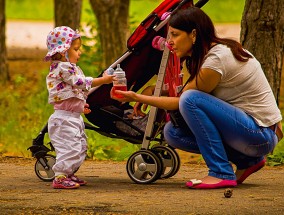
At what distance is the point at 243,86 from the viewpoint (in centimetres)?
714

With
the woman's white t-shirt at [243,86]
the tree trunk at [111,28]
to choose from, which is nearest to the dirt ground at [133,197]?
the woman's white t-shirt at [243,86]

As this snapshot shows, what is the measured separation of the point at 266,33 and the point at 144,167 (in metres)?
2.60

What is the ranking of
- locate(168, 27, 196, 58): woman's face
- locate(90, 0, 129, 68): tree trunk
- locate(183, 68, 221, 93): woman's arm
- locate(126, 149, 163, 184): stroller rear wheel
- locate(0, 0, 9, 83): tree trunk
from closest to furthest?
locate(183, 68, 221, 93): woman's arm
locate(168, 27, 196, 58): woman's face
locate(126, 149, 163, 184): stroller rear wheel
locate(90, 0, 129, 68): tree trunk
locate(0, 0, 9, 83): tree trunk

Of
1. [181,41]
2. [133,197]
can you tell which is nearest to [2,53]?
[181,41]

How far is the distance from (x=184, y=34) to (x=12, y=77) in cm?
1132

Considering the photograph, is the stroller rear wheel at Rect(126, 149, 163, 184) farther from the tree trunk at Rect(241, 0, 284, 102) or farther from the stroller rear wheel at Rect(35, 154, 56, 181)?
the tree trunk at Rect(241, 0, 284, 102)

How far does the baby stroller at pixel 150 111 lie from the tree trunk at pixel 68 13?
29.7 feet

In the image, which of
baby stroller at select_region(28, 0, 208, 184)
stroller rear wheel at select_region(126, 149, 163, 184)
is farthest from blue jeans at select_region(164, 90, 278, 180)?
baby stroller at select_region(28, 0, 208, 184)

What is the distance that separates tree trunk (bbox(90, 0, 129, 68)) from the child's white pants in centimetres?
851

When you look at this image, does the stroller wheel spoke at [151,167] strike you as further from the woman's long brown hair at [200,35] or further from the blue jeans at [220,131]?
the woman's long brown hair at [200,35]

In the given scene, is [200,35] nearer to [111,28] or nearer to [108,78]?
[108,78]

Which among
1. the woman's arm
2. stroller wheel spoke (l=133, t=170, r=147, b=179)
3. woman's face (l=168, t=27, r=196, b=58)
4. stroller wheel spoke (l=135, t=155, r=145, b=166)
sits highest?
woman's face (l=168, t=27, r=196, b=58)

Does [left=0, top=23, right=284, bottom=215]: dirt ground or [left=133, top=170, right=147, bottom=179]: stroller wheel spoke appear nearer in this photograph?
[left=0, top=23, right=284, bottom=215]: dirt ground

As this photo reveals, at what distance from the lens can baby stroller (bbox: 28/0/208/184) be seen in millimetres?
7652
